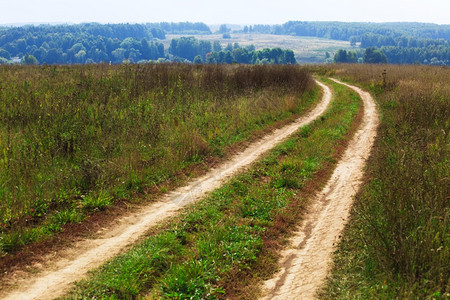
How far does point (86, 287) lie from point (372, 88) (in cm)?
2481

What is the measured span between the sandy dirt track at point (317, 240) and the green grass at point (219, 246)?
0.76 feet

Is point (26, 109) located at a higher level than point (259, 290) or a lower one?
higher

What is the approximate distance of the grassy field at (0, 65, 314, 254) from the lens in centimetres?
610

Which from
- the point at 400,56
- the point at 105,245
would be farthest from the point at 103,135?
the point at 400,56

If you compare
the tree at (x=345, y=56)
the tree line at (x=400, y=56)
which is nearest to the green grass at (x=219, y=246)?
the tree line at (x=400, y=56)

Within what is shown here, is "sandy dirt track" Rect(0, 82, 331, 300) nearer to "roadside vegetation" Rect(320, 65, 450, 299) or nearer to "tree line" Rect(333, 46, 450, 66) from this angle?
"roadside vegetation" Rect(320, 65, 450, 299)

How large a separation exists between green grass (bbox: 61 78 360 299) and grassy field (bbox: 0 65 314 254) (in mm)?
1564

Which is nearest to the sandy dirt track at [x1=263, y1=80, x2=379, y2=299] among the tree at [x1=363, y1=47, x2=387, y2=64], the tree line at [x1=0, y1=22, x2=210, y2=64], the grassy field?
the grassy field

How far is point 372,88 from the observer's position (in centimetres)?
2456

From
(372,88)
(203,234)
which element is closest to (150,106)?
(203,234)

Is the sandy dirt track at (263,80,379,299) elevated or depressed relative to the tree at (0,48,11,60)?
depressed

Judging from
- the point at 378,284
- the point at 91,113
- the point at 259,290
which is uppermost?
the point at 91,113

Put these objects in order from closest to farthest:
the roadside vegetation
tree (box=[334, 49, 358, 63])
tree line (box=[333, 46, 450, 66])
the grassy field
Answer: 1. the roadside vegetation
2. the grassy field
3. tree line (box=[333, 46, 450, 66])
4. tree (box=[334, 49, 358, 63])

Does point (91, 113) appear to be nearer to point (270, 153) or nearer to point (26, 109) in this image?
point (26, 109)
